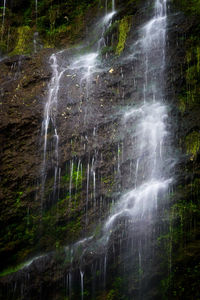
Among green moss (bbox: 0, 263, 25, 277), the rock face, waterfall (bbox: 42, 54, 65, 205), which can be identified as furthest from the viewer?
waterfall (bbox: 42, 54, 65, 205)

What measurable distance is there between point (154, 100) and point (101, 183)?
2710mm

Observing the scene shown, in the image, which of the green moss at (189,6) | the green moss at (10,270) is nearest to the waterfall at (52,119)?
the green moss at (10,270)

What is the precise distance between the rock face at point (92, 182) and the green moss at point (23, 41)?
194 cm

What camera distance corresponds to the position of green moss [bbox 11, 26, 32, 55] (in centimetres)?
961

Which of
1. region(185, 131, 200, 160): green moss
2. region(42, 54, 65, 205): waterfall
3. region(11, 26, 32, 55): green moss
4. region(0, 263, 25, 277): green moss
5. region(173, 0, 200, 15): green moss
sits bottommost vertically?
region(0, 263, 25, 277): green moss

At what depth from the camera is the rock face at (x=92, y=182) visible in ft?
18.0

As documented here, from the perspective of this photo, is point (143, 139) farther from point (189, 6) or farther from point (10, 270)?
point (10, 270)

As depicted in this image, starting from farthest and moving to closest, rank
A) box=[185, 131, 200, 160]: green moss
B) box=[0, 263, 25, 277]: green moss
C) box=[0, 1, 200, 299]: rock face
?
box=[185, 131, 200, 160]: green moss
box=[0, 263, 25, 277]: green moss
box=[0, 1, 200, 299]: rock face

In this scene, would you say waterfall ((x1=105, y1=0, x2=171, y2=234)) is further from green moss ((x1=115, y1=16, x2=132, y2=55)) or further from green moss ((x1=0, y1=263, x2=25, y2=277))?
green moss ((x1=0, y1=263, x2=25, y2=277))

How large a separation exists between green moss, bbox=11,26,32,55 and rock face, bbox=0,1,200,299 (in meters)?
1.94

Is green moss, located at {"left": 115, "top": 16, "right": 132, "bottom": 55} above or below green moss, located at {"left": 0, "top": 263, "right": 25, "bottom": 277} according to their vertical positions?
above

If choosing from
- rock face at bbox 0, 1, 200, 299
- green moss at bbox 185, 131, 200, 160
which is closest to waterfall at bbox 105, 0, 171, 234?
rock face at bbox 0, 1, 200, 299

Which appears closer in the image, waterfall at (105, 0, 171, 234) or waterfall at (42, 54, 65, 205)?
waterfall at (105, 0, 171, 234)

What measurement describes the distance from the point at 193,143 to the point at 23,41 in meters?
7.80
